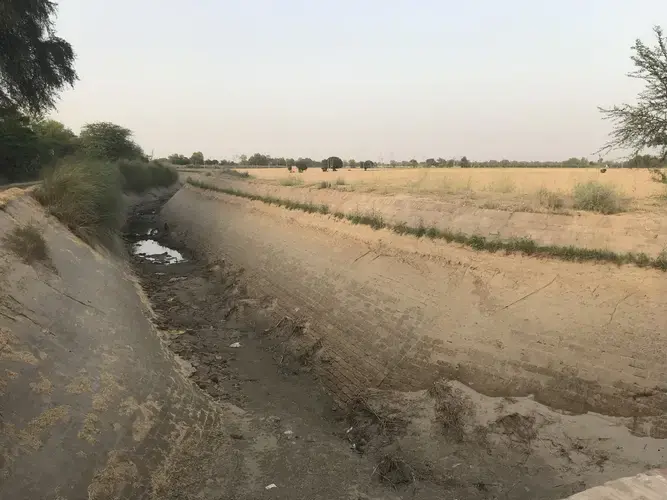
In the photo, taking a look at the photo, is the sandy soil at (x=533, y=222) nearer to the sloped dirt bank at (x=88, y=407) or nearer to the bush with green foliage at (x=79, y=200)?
the sloped dirt bank at (x=88, y=407)

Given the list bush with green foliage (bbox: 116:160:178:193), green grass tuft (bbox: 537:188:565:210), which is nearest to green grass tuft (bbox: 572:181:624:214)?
green grass tuft (bbox: 537:188:565:210)

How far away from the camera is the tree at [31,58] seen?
64.0ft

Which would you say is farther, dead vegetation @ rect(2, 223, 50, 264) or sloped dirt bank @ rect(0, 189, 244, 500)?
dead vegetation @ rect(2, 223, 50, 264)

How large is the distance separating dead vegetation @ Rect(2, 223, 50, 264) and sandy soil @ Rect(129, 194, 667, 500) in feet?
11.8

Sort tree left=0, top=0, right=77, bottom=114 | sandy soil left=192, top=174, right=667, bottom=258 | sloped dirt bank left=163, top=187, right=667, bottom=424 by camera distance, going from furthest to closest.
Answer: tree left=0, top=0, right=77, bottom=114
sandy soil left=192, top=174, right=667, bottom=258
sloped dirt bank left=163, top=187, right=667, bottom=424

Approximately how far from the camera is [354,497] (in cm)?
634

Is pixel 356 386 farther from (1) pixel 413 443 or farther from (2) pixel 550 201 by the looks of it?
(2) pixel 550 201

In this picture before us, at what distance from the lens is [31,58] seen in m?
20.8

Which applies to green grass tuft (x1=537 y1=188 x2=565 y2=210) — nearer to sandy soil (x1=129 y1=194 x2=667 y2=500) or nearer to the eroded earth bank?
the eroded earth bank

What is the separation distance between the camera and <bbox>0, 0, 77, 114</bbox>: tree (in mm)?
19505

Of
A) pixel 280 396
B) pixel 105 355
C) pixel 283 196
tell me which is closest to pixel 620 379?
pixel 280 396

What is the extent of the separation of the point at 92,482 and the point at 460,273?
731cm

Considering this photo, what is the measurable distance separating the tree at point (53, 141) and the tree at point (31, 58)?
5.82 m

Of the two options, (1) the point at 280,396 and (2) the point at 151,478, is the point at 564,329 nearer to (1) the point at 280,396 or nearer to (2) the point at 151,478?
(1) the point at 280,396
